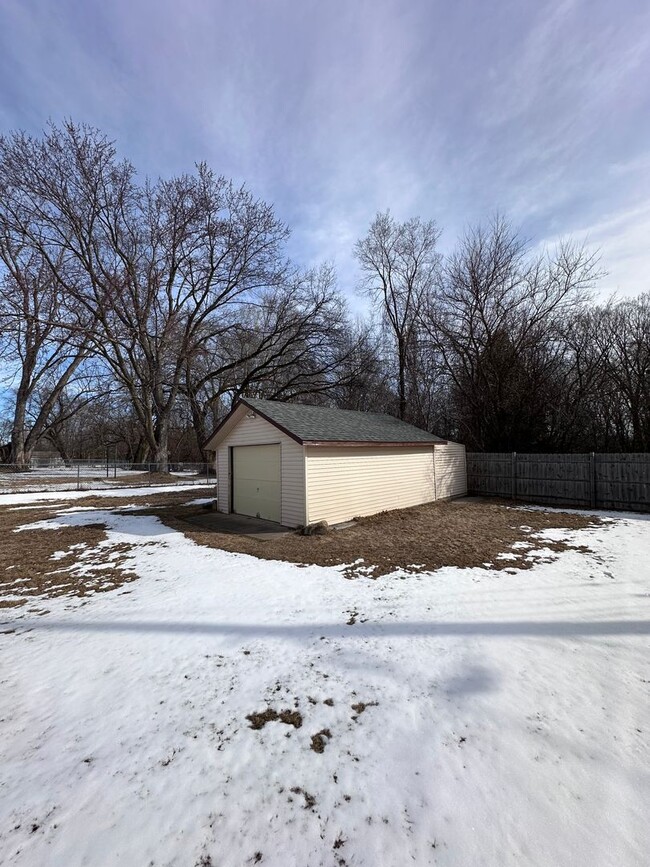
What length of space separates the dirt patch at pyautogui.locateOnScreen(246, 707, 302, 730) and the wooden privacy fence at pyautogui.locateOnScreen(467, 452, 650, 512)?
1255cm

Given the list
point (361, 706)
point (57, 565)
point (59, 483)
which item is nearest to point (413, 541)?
point (361, 706)

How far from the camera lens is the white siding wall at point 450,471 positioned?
45.1 feet

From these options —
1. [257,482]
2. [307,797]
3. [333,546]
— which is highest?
[257,482]

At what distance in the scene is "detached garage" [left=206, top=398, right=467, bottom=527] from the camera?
357 inches

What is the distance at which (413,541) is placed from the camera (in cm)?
782

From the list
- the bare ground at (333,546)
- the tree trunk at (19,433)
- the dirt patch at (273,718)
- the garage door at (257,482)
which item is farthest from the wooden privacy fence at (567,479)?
the tree trunk at (19,433)

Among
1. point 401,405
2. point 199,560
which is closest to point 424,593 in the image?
point 199,560

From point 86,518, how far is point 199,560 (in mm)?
6010

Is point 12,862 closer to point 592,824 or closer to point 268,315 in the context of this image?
point 592,824

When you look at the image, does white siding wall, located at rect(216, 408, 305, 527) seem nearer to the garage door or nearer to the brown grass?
the garage door

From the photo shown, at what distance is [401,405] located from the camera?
2409 cm

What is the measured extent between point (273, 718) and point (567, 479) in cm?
1296

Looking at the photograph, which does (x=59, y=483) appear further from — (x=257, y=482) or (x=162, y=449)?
(x=257, y=482)

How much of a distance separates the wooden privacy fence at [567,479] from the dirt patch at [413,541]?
2.14m
